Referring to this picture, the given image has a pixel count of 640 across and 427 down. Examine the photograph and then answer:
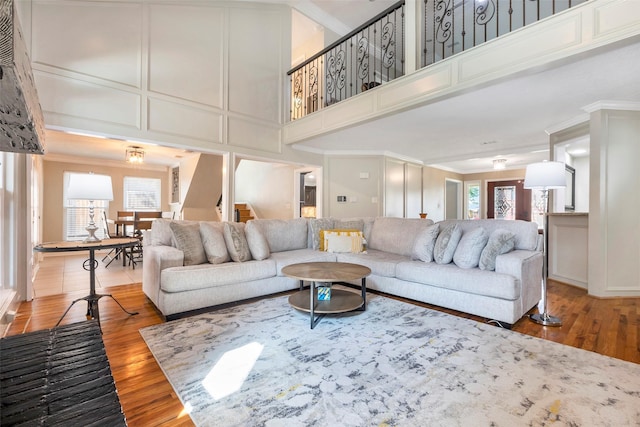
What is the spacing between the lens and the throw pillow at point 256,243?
339 centimetres

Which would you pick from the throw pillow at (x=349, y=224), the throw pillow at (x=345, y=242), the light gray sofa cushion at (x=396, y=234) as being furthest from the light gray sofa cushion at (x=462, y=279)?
the throw pillow at (x=349, y=224)

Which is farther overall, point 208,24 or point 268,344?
point 208,24

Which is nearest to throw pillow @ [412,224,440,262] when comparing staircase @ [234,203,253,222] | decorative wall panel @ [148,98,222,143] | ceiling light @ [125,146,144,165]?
decorative wall panel @ [148,98,222,143]

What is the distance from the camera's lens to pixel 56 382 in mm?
805

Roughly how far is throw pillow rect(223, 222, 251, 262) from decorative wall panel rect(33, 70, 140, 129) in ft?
6.94

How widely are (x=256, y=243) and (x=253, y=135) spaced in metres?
2.56

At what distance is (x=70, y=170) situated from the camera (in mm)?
7309

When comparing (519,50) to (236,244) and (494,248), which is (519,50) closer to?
(494,248)

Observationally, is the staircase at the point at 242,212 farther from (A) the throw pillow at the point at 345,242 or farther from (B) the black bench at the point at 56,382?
(B) the black bench at the point at 56,382

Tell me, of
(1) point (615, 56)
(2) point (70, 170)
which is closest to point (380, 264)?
(1) point (615, 56)

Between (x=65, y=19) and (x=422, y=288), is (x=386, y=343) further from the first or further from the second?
(x=65, y=19)

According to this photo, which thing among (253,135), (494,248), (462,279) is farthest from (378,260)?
(253,135)

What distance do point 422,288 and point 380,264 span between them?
1.80ft

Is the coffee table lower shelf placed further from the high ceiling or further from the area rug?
the high ceiling
